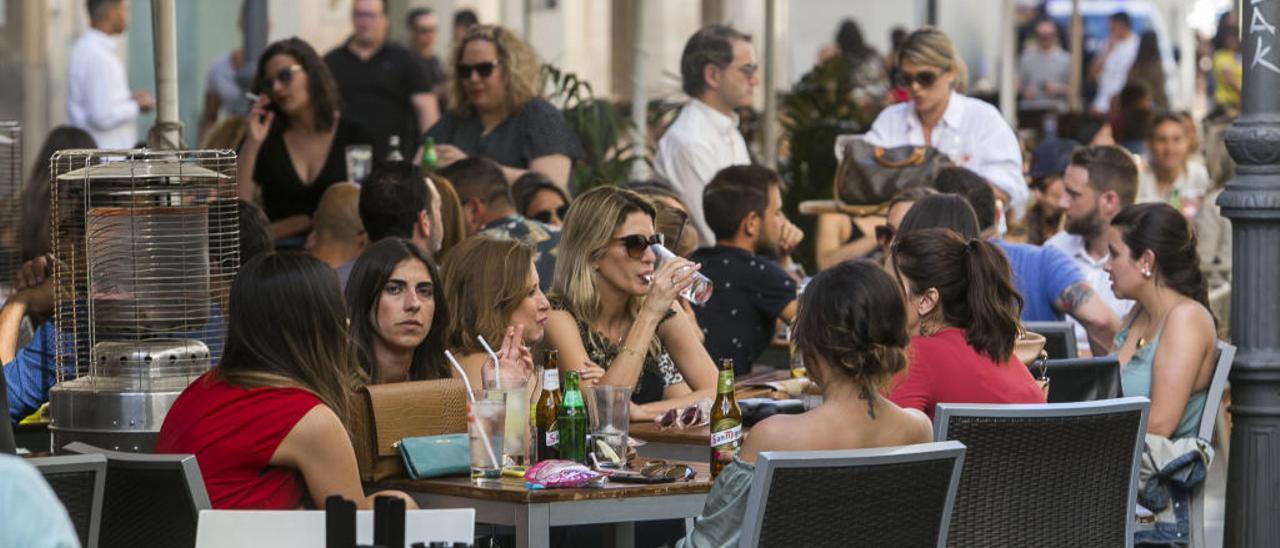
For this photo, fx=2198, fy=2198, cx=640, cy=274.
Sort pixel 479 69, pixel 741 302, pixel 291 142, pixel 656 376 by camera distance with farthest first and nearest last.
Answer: pixel 479 69, pixel 291 142, pixel 741 302, pixel 656 376

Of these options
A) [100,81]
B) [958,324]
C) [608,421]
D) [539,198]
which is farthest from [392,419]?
[100,81]

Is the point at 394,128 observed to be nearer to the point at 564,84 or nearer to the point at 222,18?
the point at 564,84

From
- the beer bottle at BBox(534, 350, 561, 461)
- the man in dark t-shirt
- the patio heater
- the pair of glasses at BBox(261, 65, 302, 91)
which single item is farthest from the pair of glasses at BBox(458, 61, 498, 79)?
the beer bottle at BBox(534, 350, 561, 461)

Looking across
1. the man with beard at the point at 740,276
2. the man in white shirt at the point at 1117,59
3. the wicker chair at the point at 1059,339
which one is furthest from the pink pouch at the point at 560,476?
the man in white shirt at the point at 1117,59

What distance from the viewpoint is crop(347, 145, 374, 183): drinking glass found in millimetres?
8766

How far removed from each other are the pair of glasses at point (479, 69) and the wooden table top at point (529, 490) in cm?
445

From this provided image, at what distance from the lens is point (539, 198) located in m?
8.60

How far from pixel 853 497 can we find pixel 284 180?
197 inches

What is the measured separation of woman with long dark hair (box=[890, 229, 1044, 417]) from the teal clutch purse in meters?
1.06

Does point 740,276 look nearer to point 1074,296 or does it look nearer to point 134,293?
point 1074,296

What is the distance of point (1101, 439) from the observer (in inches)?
189

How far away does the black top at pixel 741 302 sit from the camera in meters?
7.57

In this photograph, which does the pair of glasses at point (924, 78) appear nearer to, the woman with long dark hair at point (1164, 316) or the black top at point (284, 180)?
the black top at point (284, 180)

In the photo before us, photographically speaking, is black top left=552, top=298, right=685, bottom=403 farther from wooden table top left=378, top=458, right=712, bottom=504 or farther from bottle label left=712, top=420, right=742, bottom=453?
wooden table top left=378, top=458, right=712, bottom=504
